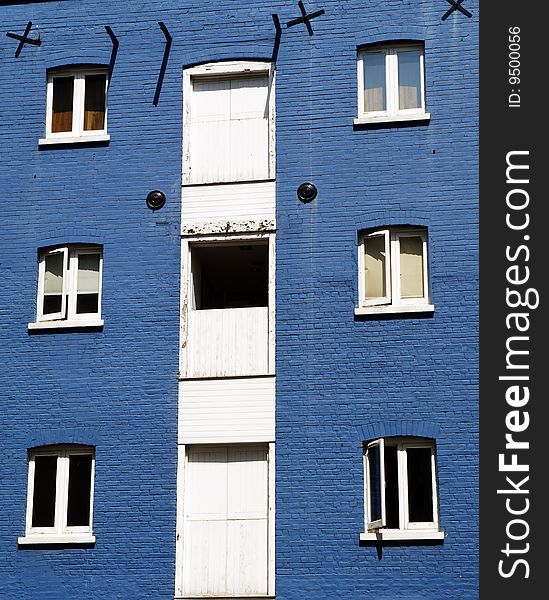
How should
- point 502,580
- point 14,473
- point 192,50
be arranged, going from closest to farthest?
point 502,580 < point 14,473 < point 192,50

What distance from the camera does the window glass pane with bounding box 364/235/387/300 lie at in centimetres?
2491

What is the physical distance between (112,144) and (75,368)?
4533 millimetres

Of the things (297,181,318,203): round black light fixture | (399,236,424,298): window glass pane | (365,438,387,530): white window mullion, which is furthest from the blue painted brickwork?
(399,236,424,298): window glass pane

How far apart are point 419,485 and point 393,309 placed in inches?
127

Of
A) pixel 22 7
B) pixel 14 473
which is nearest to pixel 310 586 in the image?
pixel 14 473

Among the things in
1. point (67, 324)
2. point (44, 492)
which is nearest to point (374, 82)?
point (67, 324)

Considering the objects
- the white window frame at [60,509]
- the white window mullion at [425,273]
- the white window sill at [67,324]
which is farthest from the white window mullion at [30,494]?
the white window mullion at [425,273]

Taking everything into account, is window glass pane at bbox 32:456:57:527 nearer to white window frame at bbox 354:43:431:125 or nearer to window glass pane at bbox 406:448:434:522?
window glass pane at bbox 406:448:434:522

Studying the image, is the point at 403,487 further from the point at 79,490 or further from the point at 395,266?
the point at 79,490

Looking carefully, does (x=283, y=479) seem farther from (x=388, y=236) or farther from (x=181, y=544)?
(x=388, y=236)

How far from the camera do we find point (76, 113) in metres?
26.7

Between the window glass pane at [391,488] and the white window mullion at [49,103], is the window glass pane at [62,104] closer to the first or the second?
the white window mullion at [49,103]

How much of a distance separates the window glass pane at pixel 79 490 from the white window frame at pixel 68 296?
2548mm

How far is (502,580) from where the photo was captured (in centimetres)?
2267
